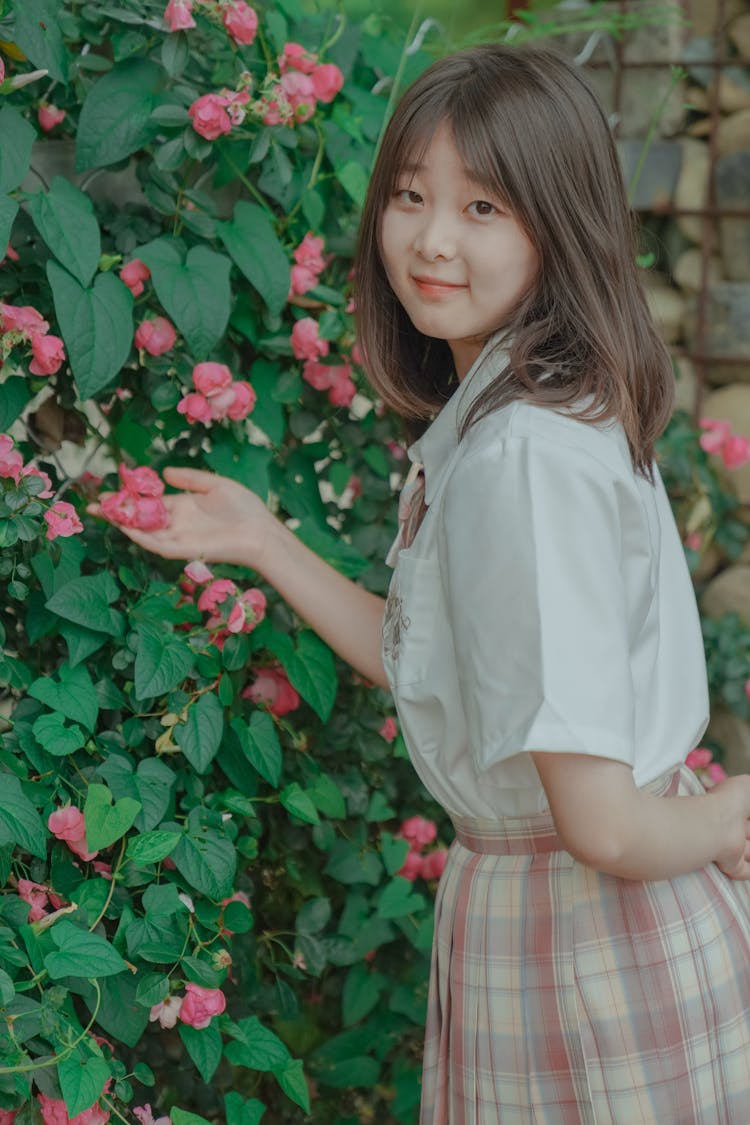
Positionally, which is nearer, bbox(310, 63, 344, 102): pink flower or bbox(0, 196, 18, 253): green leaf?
bbox(0, 196, 18, 253): green leaf

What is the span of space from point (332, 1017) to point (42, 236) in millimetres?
1132

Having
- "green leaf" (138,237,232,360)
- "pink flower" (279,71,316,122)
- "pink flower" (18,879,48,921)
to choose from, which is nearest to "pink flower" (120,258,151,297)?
"green leaf" (138,237,232,360)

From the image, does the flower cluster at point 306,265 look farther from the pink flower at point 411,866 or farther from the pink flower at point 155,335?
the pink flower at point 411,866

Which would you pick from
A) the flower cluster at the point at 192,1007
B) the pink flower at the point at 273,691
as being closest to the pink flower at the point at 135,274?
the pink flower at the point at 273,691

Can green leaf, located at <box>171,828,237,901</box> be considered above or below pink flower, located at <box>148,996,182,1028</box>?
above

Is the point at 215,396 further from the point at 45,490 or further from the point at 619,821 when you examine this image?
the point at 619,821

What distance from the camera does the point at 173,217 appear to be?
1458mm

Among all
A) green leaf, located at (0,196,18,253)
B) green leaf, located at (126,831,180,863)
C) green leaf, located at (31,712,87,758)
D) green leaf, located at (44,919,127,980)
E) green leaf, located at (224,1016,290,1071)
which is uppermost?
green leaf, located at (0,196,18,253)

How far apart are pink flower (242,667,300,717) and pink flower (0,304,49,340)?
1.60ft

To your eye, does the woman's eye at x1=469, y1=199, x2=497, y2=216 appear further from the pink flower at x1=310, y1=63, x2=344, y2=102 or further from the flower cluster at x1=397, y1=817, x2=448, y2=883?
the flower cluster at x1=397, y1=817, x2=448, y2=883

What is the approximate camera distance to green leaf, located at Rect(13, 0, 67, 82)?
1.26 m

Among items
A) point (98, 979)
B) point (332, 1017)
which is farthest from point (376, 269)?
point (332, 1017)

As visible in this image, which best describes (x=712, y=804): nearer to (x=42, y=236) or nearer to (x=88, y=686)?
(x=88, y=686)

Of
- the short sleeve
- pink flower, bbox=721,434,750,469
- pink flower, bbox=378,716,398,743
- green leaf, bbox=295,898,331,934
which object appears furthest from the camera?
pink flower, bbox=721,434,750,469
